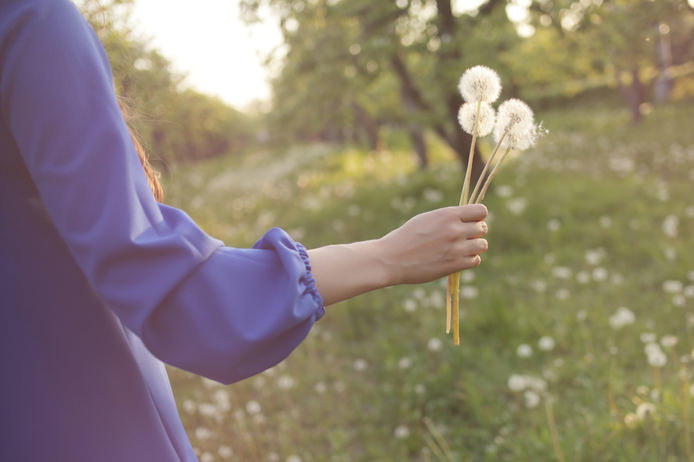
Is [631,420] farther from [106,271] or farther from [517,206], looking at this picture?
[517,206]

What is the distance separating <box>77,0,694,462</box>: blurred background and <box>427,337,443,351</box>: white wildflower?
0.01 metres

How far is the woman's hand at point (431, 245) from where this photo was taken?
0.91 meters

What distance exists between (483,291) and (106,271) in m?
3.86

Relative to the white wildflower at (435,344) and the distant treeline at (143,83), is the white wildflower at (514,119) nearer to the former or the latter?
the distant treeline at (143,83)

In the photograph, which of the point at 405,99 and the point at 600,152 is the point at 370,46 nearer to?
the point at 405,99

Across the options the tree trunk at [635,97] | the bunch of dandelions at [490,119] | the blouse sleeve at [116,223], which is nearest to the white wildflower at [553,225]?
the bunch of dandelions at [490,119]

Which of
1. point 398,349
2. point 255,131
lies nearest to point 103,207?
point 398,349

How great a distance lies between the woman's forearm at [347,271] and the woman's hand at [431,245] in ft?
0.06

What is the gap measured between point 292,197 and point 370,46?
→ 179 inches

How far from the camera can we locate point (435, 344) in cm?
328

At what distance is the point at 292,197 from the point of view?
31.9 feet

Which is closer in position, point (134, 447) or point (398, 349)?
point (134, 447)

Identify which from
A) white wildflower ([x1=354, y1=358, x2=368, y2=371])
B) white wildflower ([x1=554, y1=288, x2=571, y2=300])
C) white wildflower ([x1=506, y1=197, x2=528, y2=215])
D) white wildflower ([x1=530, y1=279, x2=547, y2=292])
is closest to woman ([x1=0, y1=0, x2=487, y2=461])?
white wildflower ([x1=354, y1=358, x2=368, y2=371])

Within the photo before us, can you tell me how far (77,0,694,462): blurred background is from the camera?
2549 mm
